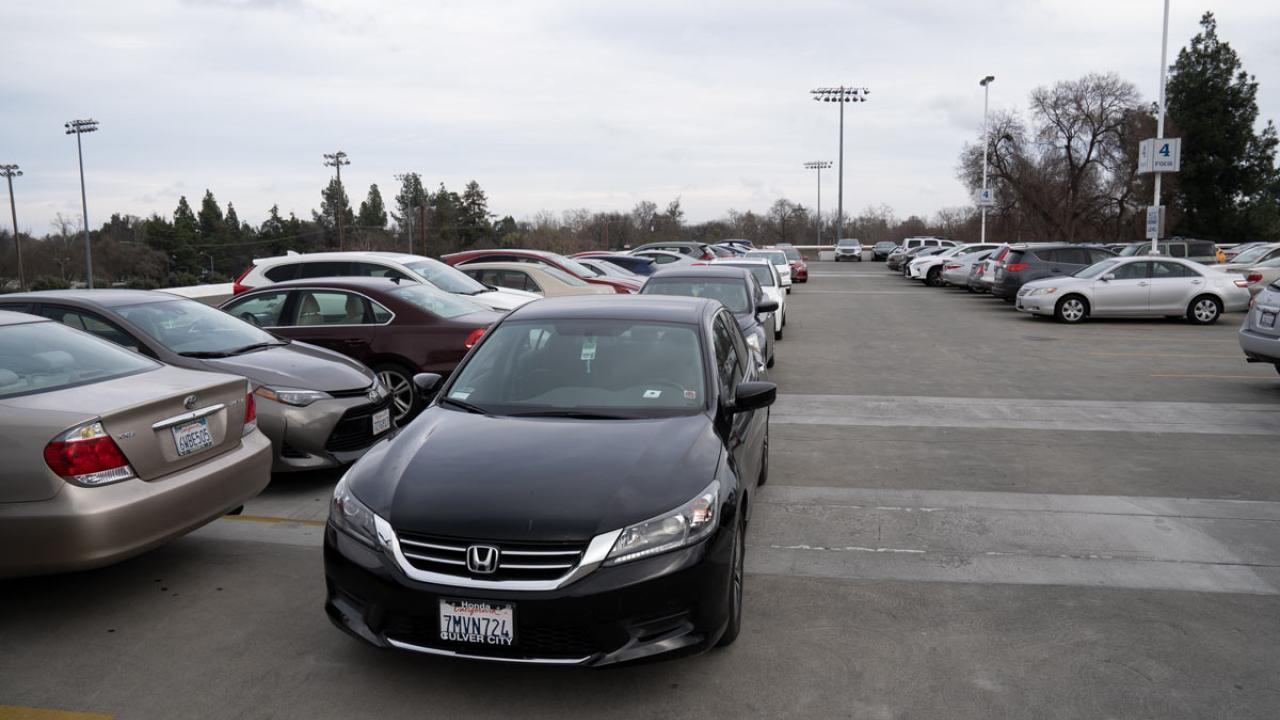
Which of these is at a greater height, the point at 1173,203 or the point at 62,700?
the point at 1173,203

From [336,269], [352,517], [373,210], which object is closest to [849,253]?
[336,269]

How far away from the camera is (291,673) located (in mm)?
3980

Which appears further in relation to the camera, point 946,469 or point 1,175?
point 1,175

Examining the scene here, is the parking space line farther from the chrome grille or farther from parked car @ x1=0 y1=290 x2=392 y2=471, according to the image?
the chrome grille

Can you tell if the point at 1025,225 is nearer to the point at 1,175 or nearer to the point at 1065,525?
the point at 1065,525

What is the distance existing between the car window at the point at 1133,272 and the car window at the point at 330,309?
1690 centimetres

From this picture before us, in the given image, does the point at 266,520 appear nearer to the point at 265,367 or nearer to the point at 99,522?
the point at 265,367

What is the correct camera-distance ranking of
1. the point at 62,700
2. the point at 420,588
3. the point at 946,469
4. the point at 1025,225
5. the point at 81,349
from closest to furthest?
the point at 420,588 → the point at 62,700 → the point at 81,349 → the point at 946,469 → the point at 1025,225

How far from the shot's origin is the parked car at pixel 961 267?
30.4 metres

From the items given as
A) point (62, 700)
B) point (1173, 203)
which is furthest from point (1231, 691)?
point (1173, 203)

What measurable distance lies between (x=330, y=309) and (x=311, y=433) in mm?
2790

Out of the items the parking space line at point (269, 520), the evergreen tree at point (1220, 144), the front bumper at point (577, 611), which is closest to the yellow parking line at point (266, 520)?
the parking space line at point (269, 520)

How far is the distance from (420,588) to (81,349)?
3.06 metres

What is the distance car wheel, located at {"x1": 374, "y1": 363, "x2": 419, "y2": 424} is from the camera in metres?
9.08
